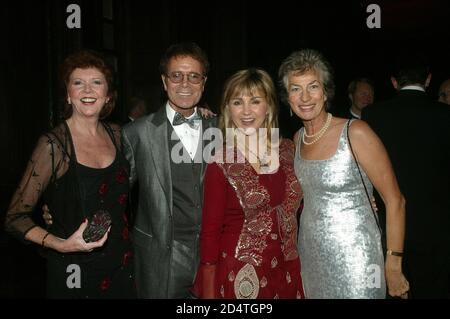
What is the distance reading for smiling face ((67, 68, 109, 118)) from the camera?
2385 mm

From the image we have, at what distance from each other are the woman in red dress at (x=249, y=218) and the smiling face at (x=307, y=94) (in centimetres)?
16

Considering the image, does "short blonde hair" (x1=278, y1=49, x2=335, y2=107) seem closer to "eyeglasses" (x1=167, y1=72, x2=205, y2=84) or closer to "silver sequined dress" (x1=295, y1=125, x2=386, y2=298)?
"silver sequined dress" (x1=295, y1=125, x2=386, y2=298)

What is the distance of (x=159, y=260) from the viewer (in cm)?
258

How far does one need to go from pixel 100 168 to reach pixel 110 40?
14.1 feet

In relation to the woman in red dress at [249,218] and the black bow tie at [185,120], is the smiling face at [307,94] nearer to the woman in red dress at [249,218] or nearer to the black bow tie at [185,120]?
the woman in red dress at [249,218]

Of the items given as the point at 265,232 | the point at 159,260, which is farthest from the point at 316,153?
the point at 159,260

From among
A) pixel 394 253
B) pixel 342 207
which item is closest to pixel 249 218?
pixel 342 207

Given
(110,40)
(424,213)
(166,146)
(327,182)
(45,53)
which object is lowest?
(424,213)

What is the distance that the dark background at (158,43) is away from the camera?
423 centimetres

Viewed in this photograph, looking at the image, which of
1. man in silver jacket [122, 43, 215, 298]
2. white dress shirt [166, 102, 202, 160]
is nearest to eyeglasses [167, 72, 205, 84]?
man in silver jacket [122, 43, 215, 298]

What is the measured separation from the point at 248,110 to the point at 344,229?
0.76 metres

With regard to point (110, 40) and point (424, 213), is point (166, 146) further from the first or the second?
point (110, 40)

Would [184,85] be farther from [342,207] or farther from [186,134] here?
[342,207]

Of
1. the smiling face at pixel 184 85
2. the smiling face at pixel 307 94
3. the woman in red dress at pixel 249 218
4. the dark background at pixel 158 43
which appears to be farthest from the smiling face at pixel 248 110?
the dark background at pixel 158 43
